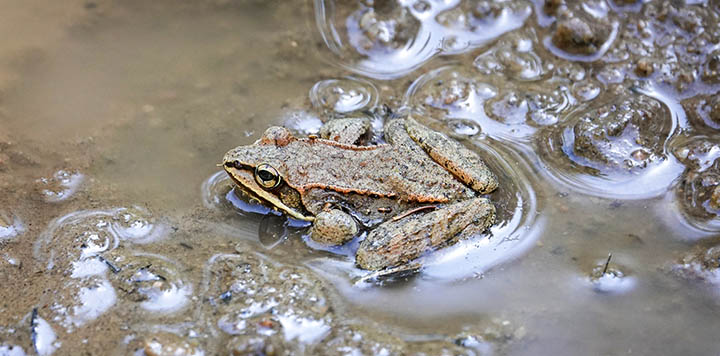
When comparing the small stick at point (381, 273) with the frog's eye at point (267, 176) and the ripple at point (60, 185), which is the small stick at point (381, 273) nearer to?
the frog's eye at point (267, 176)

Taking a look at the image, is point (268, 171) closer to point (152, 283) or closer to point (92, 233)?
point (152, 283)

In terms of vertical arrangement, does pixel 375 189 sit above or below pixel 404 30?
below

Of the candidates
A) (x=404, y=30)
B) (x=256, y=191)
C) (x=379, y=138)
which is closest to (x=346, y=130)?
(x=379, y=138)

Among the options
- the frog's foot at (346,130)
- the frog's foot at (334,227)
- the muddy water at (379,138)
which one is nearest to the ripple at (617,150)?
the muddy water at (379,138)

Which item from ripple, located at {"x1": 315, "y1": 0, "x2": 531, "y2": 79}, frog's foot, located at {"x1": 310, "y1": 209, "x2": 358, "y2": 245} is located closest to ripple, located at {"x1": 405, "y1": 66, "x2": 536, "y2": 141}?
ripple, located at {"x1": 315, "y1": 0, "x2": 531, "y2": 79}

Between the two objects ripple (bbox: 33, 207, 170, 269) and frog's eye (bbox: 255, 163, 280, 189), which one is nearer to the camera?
ripple (bbox: 33, 207, 170, 269)

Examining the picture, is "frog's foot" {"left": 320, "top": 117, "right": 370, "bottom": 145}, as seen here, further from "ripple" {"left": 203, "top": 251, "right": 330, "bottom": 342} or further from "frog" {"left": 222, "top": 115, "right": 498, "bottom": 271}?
"ripple" {"left": 203, "top": 251, "right": 330, "bottom": 342}
